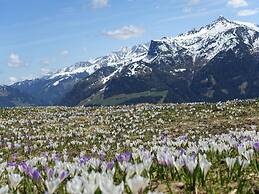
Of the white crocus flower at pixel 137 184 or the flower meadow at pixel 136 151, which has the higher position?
the white crocus flower at pixel 137 184

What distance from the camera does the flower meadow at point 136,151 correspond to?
6387 millimetres

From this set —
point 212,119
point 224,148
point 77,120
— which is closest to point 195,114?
point 212,119

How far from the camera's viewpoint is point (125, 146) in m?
20.2

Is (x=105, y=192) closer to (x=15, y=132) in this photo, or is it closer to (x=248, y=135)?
(x=248, y=135)

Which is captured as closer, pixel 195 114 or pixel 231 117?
pixel 231 117

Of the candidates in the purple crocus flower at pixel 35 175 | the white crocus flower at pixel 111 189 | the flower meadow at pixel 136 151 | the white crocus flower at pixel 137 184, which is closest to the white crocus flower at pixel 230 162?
the flower meadow at pixel 136 151

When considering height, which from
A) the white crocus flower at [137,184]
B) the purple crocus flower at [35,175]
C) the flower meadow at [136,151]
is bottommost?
the flower meadow at [136,151]

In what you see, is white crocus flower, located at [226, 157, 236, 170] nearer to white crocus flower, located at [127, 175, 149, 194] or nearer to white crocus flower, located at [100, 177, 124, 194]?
white crocus flower, located at [127, 175, 149, 194]

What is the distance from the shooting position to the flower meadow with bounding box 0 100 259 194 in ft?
21.0

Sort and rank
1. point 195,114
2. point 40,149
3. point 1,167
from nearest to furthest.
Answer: point 1,167 < point 40,149 < point 195,114

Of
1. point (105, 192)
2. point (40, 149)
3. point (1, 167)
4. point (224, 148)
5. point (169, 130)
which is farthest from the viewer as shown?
point (169, 130)

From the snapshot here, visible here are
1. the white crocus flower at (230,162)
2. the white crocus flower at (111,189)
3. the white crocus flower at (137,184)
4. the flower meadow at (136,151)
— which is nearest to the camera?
the white crocus flower at (111,189)

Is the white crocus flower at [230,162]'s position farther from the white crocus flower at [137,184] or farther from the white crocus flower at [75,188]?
the white crocus flower at [75,188]

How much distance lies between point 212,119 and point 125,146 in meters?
13.0
